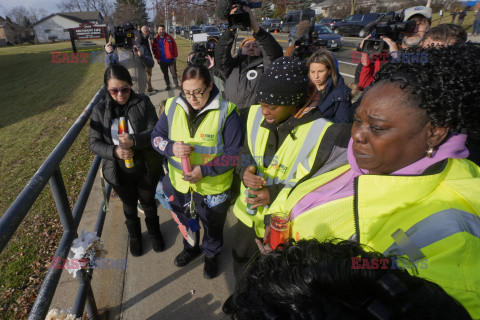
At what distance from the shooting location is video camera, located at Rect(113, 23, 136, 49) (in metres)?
6.50

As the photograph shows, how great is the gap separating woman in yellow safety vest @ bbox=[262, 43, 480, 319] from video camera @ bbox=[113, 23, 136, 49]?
6915mm

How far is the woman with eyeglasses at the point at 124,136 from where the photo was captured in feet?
7.63

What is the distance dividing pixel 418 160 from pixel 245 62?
2.80m

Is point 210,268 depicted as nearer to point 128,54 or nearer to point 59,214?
point 59,214

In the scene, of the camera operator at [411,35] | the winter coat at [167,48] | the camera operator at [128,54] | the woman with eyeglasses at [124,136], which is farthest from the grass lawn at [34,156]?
the camera operator at [411,35]

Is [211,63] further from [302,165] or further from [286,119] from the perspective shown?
[302,165]

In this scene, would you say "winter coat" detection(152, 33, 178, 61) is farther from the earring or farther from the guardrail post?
the earring

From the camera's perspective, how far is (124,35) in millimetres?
6527

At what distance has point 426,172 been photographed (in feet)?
3.24

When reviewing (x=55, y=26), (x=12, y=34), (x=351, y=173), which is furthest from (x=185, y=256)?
(x=12, y=34)

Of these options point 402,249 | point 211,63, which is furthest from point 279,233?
point 211,63

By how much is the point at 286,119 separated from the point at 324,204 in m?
0.80

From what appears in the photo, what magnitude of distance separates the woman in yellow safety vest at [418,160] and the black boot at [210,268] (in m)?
1.66

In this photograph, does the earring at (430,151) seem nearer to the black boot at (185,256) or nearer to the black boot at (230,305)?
the black boot at (230,305)
